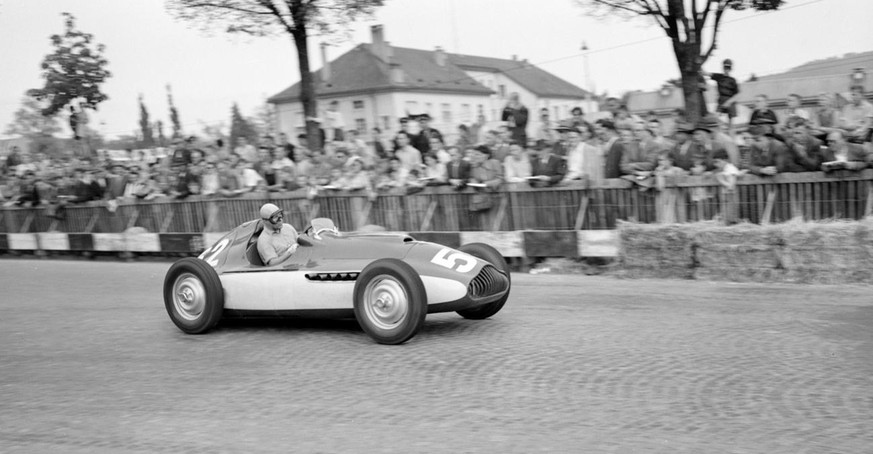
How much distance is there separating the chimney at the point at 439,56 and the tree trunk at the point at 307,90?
45.7 metres

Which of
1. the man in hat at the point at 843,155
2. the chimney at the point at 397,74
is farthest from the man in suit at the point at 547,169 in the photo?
the chimney at the point at 397,74

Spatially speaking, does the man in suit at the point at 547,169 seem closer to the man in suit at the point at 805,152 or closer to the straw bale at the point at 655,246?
the straw bale at the point at 655,246

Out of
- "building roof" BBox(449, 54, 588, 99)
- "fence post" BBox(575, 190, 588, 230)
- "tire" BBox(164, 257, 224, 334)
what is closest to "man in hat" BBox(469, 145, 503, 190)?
"fence post" BBox(575, 190, 588, 230)

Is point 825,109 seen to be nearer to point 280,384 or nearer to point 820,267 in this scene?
point 820,267

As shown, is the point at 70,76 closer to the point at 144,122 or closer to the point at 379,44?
the point at 379,44

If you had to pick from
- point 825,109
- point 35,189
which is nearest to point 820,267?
point 825,109

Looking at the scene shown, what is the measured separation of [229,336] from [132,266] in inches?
343

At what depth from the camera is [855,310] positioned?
7.61 metres

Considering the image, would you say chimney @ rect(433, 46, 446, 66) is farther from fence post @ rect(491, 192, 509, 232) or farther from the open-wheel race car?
the open-wheel race car

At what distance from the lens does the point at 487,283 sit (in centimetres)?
718

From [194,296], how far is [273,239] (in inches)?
36.2

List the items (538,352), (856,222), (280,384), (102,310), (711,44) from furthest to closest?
(711,44)
(102,310)
(856,222)
(538,352)
(280,384)

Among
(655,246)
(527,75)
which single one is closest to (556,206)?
(655,246)

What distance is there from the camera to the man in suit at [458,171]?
12766 millimetres
